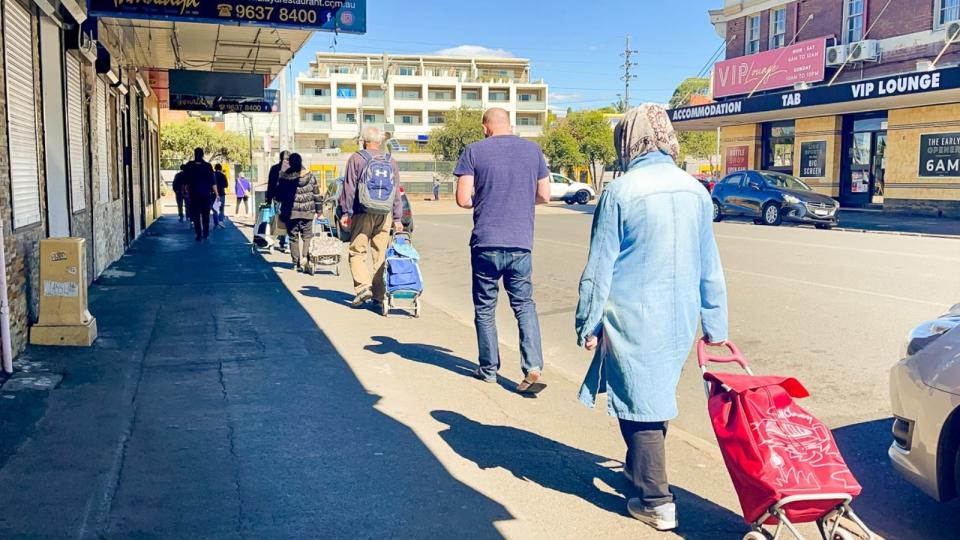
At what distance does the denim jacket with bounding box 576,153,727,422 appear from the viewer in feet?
12.3

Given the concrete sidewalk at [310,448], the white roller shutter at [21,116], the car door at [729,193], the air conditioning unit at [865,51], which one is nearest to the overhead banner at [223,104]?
the car door at [729,193]

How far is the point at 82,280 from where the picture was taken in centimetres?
723

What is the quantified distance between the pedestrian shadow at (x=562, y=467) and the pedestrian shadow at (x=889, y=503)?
0.72 m

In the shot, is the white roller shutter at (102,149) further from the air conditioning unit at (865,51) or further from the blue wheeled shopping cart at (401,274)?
the air conditioning unit at (865,51)

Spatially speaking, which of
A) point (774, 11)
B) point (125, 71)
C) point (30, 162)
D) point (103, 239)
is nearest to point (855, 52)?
point (774, 11)

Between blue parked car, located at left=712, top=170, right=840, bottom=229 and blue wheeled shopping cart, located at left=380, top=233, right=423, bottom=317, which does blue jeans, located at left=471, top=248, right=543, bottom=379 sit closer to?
blue wheeled shopping cart, located at left=380, top=233, right=423, bottom=317

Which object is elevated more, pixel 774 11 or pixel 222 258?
pixel 774 11

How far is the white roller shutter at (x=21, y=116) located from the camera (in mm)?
6984

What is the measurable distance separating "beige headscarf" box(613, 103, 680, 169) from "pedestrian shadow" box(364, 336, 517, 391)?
279 cm

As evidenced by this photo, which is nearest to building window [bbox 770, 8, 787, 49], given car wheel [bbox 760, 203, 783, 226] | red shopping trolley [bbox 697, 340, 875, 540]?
car wheel [bbox 760, 203, 783, 226]

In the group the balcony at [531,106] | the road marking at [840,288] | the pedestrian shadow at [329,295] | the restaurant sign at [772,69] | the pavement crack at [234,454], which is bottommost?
the pavement crack at [234,454]

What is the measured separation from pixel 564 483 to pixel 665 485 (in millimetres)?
707

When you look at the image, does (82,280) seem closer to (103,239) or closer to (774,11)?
(103,239)

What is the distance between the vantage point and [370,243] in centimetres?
946
